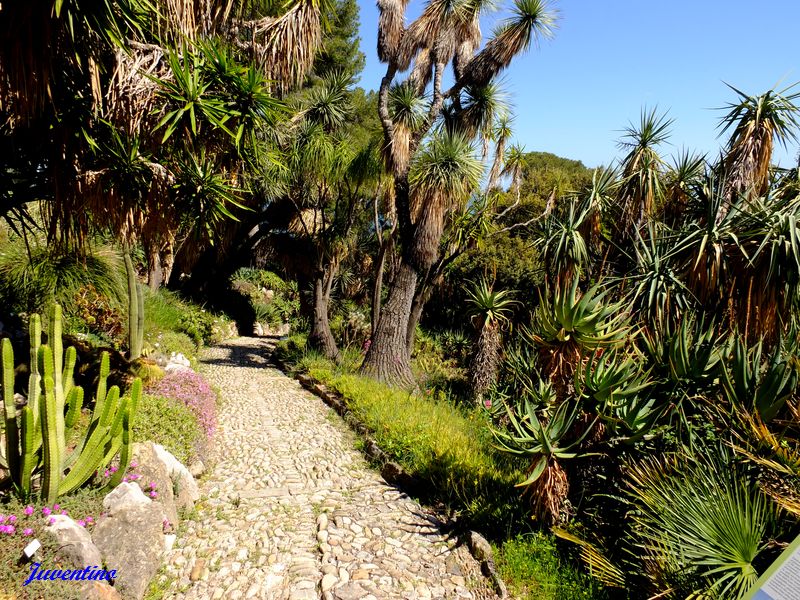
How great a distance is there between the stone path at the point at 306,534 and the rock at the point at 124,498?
0.58 meters

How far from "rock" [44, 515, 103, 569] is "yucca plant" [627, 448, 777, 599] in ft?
10.9

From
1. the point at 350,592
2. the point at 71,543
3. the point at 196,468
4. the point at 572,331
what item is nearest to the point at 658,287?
the point at 572,331

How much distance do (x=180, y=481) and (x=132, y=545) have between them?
3.92 ft

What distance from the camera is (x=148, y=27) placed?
4352 mm

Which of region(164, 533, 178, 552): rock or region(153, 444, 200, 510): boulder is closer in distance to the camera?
region(164, 533, 178, 552): rock

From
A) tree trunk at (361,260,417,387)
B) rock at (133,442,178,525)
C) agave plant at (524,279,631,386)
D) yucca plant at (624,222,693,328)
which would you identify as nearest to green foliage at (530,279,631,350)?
agave plant at (524,279,631,386)

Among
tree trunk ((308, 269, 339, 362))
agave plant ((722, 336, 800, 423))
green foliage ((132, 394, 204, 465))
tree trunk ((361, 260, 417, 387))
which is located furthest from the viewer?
tree trunk ((308, 269, 339, 362))

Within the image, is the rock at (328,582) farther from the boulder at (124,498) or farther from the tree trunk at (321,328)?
the tree trunk at (321,328)

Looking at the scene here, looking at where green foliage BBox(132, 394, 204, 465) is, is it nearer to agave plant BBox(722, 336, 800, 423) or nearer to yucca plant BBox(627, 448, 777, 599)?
yucca plant BBox(627, 448, 777, 599)

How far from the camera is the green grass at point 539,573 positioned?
3109 mm

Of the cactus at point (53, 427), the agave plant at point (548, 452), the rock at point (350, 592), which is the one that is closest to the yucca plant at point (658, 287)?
the agave plant at point (548, 452)

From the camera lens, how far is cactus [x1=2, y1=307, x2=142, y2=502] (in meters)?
3.10

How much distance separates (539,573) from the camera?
331 cm

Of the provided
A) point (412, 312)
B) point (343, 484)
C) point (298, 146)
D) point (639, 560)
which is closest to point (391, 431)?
point (343, 484)
